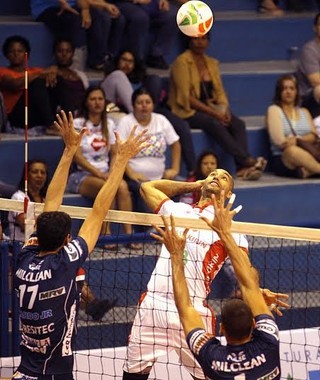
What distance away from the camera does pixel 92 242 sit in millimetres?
8500

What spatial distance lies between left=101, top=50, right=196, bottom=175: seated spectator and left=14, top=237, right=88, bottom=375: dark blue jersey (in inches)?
221

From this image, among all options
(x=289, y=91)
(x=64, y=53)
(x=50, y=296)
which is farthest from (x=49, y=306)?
(x=289, y=91)

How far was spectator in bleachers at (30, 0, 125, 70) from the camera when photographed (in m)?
14.2

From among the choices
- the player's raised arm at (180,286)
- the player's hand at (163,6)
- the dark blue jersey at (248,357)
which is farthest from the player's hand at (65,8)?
the dark blue jersey at (248,357)

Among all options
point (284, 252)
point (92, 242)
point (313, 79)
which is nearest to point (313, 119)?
point (313, 79)

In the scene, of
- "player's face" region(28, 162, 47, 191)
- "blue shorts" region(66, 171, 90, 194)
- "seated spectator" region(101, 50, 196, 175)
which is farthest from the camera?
"seated spectator" region(101, 50, 196, 175)

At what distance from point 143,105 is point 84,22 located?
155 centimetres

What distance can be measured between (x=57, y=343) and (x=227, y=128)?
6443 mm

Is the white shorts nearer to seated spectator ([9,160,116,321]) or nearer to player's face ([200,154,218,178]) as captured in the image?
seated spectator ([9,160,116,321])

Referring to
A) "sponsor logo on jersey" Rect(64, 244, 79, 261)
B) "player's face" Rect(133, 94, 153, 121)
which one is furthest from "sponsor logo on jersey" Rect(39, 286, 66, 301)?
"player's face" Rect(133, 94, 153, 121)

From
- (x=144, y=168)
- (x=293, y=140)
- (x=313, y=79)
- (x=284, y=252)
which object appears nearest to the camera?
(x=284, y=252)

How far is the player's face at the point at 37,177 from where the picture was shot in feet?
39.9

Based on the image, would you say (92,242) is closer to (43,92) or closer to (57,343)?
(57,343)

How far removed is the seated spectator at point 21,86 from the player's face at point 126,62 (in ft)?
2.88
